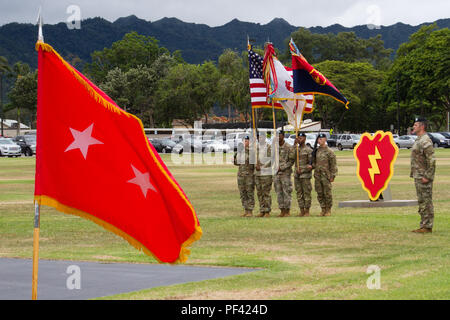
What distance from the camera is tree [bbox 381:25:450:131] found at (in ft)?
267

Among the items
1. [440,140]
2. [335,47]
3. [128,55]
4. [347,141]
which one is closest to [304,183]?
[440,140]

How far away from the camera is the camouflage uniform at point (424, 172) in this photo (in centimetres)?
1416

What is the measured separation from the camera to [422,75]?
8431 cm

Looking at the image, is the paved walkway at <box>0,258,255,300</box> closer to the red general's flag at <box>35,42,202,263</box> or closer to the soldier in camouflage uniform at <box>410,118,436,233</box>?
the red general's flag at <box>35,42,202,263</box>

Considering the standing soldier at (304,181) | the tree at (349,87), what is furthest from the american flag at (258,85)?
the tree at (349,87)

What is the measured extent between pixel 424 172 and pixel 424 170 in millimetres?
47

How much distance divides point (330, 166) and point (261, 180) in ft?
5.10

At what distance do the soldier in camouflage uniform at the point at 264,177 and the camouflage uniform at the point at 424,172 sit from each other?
4323 millimetres

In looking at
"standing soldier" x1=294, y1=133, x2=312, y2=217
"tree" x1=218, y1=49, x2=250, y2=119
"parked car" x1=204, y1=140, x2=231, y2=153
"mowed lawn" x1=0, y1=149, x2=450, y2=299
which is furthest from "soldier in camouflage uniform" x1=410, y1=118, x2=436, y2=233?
"tree" x1=218, y1=49, x2=250, y2=119

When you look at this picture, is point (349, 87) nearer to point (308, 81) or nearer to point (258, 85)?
point (258, 85)

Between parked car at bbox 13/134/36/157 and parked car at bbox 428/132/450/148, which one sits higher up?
parked car at bbox 428/132/450/148

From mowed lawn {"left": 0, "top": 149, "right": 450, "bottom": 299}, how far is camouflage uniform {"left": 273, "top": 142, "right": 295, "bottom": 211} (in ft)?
1.47

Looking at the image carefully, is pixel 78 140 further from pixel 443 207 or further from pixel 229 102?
pixel 229 102

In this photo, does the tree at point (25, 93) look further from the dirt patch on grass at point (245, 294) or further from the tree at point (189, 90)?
the dirt patch on grass at point (245, 294)
